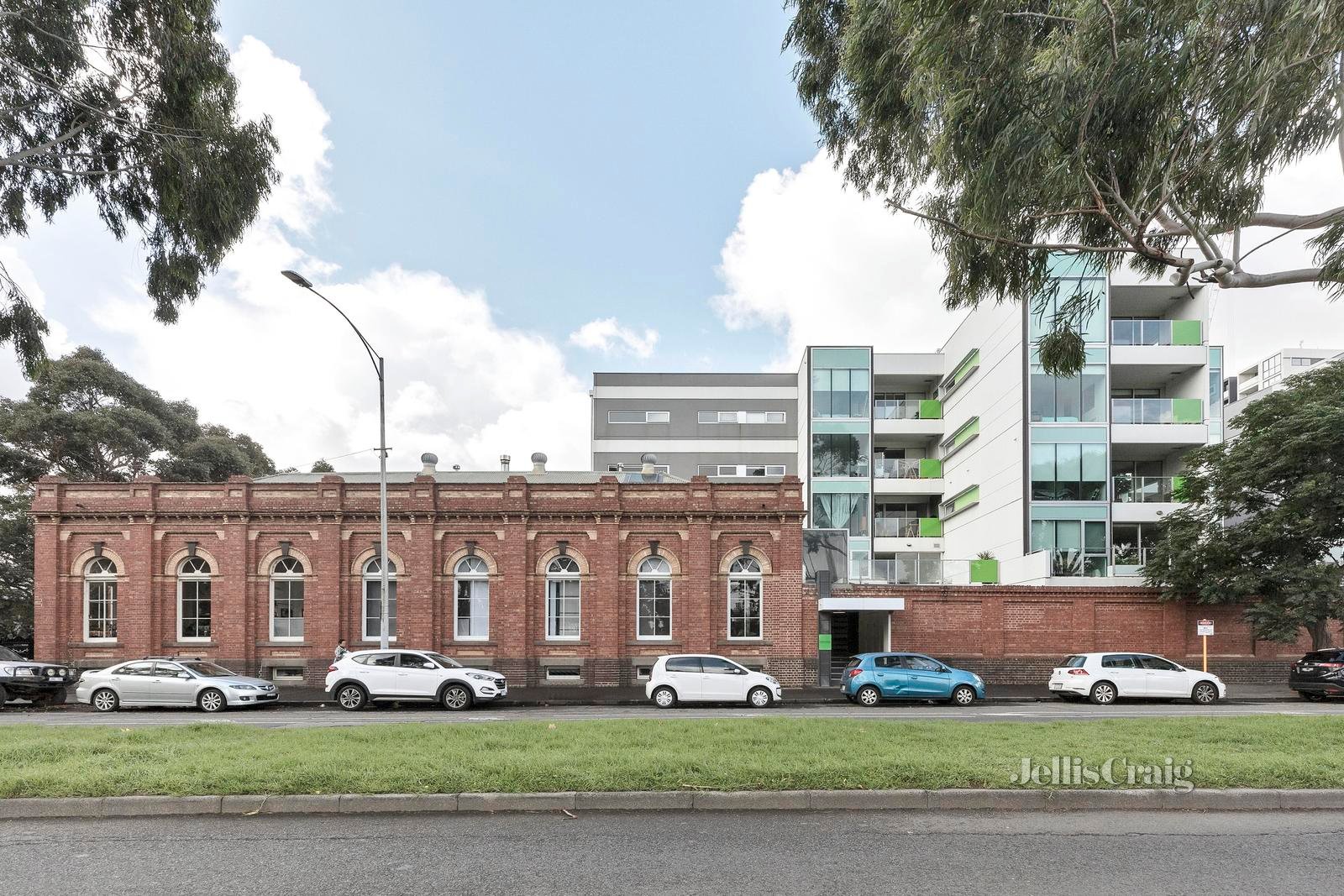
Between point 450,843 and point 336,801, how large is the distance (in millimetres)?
1692

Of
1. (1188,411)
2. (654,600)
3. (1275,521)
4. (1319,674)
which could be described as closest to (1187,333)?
(1188,411)

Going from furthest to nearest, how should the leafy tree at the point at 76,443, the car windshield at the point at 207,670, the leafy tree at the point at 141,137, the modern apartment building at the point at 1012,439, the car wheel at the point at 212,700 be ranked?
the leafy tree at the point at 76,443, the modern apartment building at the point at 1012,439, the car windshield at the point at 207,670, the car wheel at the point at 212,700, the leafy tree at the point at 141,137

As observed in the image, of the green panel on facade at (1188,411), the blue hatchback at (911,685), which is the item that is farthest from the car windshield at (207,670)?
the green panel on facade at (1188,411)

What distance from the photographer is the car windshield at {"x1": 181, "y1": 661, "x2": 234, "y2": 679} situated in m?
19.3

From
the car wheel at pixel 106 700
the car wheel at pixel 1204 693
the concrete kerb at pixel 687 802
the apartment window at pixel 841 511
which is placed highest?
the apartment window at pixel 841 511

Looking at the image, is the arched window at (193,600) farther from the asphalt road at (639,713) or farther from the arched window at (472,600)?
the arched window at (472,600)

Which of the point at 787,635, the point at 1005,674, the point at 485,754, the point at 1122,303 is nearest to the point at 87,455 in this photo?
the point at 787,635

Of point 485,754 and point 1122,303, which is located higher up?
point 1122,303

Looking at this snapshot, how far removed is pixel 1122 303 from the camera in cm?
3403

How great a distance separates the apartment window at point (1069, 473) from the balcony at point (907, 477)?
1095 centimetres

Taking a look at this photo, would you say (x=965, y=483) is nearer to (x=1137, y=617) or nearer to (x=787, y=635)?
(x=1137, y=617)

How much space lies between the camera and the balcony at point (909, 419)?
146ft

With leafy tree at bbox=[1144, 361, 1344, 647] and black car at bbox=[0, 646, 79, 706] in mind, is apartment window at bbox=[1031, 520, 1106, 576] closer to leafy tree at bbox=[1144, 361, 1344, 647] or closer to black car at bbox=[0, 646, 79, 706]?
leafy tree at bbox=[1144, 361, 1344, 647]

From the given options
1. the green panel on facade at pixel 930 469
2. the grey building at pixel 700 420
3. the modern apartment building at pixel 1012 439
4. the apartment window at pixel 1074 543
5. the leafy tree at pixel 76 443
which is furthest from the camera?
the grey building at pixel 700 420
